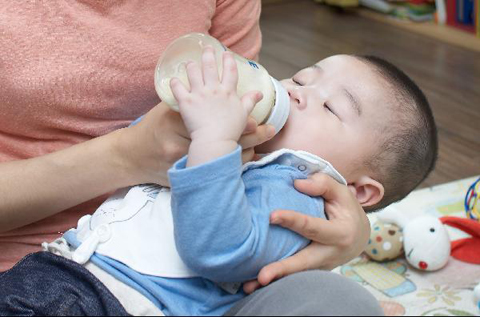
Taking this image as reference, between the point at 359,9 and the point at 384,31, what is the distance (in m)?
0.52

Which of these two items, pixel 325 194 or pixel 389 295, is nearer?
pixel 325 194

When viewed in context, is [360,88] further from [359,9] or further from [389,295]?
[359,9]

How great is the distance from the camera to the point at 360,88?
1.03 metres

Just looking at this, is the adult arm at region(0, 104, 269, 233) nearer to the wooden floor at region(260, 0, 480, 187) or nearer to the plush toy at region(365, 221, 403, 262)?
the plush toy at region(365, 221, 403, 262)

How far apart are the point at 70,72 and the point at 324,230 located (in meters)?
0.44

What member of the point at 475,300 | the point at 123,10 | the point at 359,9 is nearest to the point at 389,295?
the point at 475,300

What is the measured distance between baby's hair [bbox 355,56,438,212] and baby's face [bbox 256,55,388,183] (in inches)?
0.7

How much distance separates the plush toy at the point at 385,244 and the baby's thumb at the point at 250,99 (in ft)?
2.78

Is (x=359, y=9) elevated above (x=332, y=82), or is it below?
below

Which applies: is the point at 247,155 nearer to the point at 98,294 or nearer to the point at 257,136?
the point at 257,136

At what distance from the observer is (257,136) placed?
837 mm

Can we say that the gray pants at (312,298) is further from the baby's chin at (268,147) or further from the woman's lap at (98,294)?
the baby's chin at (268,147)

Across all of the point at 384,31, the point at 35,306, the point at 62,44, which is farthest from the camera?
the point at 384,31

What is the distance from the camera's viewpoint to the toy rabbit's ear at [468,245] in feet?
5.16
